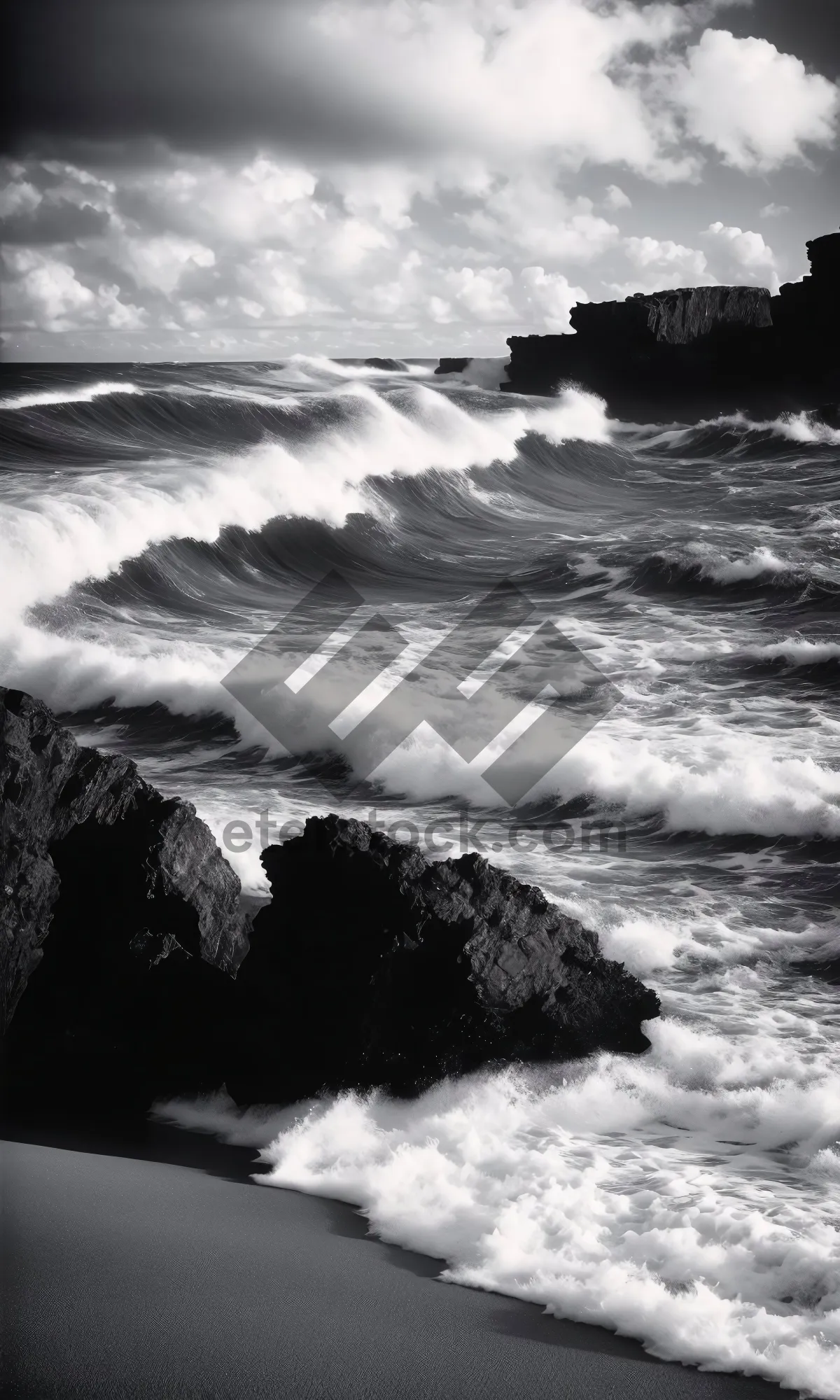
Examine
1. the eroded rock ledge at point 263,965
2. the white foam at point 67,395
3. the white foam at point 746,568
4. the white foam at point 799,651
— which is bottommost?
the eroded rock ledge at point 263,965

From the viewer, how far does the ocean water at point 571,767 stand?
10.9 feet

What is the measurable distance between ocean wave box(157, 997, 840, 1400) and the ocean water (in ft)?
0.03

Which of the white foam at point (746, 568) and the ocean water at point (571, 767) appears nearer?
the ocean water at point (571, 767)

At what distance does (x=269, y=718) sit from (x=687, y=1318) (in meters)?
6.93

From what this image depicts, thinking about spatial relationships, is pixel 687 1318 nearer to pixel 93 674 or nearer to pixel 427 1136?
pixel 427 1136

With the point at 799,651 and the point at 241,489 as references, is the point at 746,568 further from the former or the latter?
the point at 241,489

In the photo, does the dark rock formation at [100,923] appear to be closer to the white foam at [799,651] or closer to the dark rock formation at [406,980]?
the dark rock formation at [406,980]

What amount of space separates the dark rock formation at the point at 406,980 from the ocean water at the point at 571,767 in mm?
129

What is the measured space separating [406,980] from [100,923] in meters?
1.35

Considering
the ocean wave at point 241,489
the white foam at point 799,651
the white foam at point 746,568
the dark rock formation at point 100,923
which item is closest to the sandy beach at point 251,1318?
the dark rock formation at point 100,923

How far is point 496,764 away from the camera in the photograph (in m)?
8.24

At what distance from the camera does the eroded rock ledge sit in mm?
4152

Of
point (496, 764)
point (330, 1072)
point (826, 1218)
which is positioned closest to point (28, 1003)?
point (330, 1072)

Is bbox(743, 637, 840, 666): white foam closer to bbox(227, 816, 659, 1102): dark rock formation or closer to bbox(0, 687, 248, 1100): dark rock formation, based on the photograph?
bbox(227, 816, 659, 1102): dark rock formation
